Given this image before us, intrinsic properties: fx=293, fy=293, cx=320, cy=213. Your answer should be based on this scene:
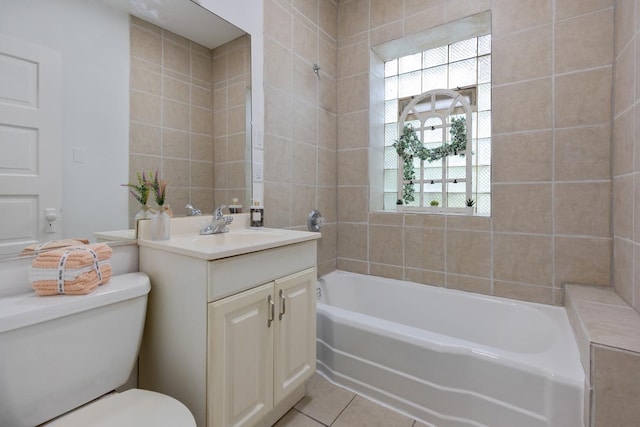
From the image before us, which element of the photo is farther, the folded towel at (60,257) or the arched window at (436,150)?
the arched window at (436,150)

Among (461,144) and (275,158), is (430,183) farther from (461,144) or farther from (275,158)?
(275,158)

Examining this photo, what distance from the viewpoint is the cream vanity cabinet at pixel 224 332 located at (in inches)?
39.0

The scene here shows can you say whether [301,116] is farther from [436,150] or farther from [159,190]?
[159,190]

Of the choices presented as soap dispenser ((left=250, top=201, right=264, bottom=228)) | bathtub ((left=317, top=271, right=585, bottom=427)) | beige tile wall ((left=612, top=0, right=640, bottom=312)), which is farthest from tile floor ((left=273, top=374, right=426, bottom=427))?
beige tile wall ((left=612, top=0, right=640, bottom=312))

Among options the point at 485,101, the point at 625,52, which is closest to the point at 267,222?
the point at 485,101

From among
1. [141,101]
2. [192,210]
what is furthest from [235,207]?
[141,101]

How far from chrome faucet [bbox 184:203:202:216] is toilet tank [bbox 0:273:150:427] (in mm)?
509

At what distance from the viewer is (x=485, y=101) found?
2166 millimetres

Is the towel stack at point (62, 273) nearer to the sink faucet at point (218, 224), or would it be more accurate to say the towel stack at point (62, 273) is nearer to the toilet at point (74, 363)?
the toilet at point (74, 363)

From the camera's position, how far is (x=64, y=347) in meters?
0.85

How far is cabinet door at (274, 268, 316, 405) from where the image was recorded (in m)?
1.25

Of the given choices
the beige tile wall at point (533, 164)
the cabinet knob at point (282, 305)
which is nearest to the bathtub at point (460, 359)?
the beige tile wall at point (533, 164)

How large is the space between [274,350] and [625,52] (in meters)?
2.13

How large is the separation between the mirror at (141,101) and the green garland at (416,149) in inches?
47.7
